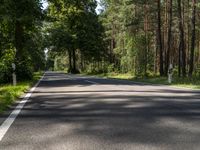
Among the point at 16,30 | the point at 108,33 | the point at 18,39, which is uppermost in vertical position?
the point at 108,33

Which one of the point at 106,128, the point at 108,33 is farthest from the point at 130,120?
the point at 108,33

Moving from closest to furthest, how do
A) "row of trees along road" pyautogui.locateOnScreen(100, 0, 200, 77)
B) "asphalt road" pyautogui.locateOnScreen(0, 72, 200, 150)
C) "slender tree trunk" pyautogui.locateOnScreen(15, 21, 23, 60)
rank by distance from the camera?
"asphalt road" pyautogui.locateOnScreen(0, 72, 200, 150) < "slender tree trunk" pyautogui.locateOnScreen(15, 21, 23, 60) < "row of trees along road" pyautogui.locateOnScreen(100, 0, 200, 77)

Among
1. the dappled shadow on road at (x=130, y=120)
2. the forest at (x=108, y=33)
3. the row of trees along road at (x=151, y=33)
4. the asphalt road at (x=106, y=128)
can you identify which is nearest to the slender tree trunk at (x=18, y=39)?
the forest at (x=108, y=33)

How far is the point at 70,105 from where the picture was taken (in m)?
12.5

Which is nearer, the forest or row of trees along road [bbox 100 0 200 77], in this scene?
the forest

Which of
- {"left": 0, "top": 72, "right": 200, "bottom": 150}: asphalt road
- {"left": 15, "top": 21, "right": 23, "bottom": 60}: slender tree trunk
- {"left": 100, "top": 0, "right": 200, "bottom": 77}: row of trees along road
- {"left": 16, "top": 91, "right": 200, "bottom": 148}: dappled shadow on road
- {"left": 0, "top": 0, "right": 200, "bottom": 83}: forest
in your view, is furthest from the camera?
{"left": 100, "top": 0, "right": 200, "bottom": 77}: row of trees along road

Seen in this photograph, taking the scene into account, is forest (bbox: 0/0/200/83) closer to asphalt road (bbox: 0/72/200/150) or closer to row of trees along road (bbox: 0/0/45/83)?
row of trees along road (bbox: 0/0/45/83)

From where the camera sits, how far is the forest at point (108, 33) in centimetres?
3139

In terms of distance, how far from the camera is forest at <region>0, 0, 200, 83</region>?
103 feet

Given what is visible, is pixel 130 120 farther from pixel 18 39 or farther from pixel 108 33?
pixel 108 33

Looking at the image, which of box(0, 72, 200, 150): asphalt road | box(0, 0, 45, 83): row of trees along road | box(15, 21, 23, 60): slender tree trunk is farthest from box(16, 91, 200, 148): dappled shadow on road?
box(15, 21, 23, 60): slender tree trunk

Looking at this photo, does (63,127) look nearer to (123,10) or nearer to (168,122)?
(168,122)

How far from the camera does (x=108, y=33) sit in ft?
264

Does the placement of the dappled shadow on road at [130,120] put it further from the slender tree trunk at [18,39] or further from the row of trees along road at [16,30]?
the slender tree trunk at [18,39]
